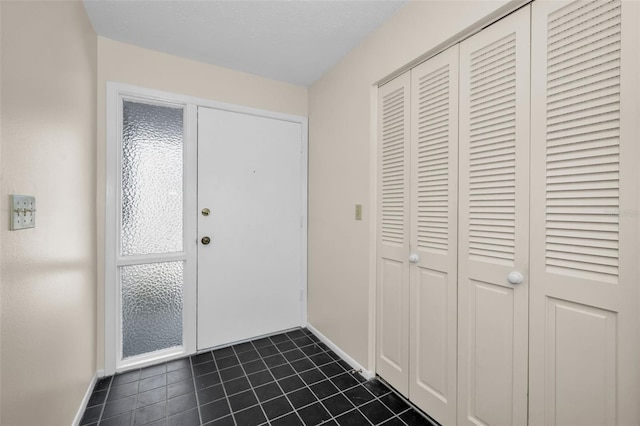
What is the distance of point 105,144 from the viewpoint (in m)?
1.90

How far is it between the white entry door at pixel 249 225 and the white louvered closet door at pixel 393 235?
99cm

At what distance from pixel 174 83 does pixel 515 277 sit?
2.51 metres

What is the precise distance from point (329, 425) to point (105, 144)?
224 cm

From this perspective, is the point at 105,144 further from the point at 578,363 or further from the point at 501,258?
the point at 578,363

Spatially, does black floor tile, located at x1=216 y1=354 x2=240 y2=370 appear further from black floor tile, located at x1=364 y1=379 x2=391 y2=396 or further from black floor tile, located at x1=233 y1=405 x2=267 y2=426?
black floor tile, located at x1=364 y1=379 x2=391 y2=396

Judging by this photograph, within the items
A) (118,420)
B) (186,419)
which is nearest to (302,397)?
(186,419)

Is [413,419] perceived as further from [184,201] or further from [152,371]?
[184,201]

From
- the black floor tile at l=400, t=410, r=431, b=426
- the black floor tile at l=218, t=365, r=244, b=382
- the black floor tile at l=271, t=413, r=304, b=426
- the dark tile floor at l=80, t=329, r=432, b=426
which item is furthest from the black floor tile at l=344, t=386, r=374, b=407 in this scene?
the black floor tile at l=218, t=365, r=244, b=382

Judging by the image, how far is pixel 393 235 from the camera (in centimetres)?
177

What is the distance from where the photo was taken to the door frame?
1.92m

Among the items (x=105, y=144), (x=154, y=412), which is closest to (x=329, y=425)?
(x=154, y=412)

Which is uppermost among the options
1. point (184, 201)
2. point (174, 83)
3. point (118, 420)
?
point (174, 83)

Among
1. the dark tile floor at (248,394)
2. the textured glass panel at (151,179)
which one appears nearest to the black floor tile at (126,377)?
the dark tile floor at (248,394)

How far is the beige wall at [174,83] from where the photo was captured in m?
1.91
